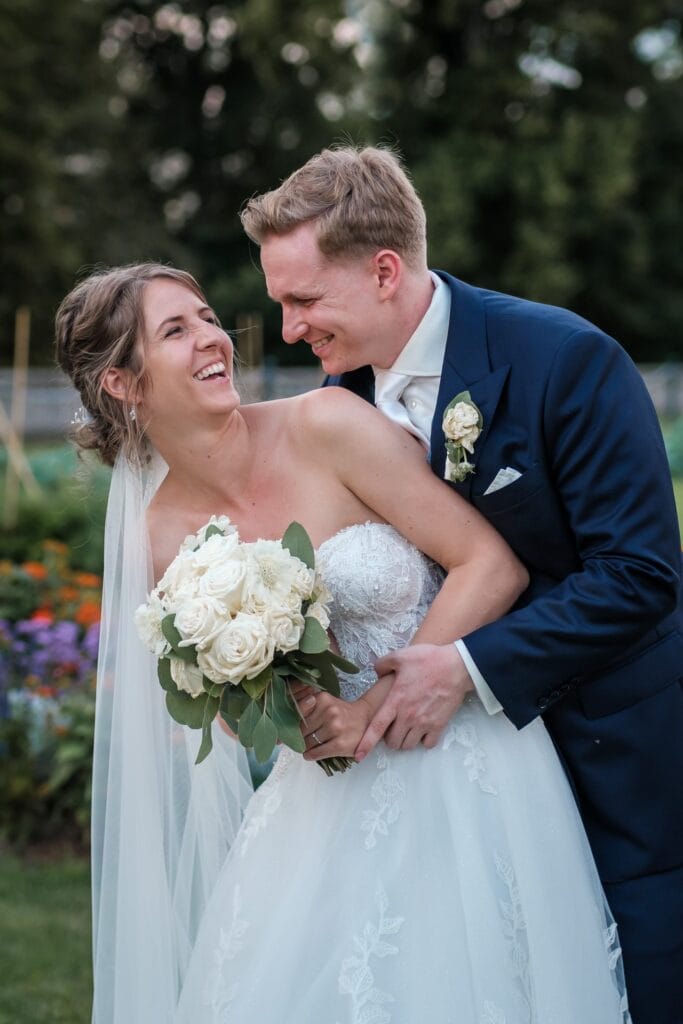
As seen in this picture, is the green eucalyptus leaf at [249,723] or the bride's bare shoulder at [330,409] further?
the bride's bare shoulder at [330,409]

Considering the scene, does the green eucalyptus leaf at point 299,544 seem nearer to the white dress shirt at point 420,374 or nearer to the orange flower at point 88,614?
the white dress shirt at point 420,374

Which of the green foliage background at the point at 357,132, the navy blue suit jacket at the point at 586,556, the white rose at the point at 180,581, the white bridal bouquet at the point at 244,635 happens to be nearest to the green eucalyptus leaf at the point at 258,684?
the white bridal bouquet at the point at 244,635

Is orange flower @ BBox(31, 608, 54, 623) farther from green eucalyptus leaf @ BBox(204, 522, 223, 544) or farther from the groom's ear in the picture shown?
the groom's ear

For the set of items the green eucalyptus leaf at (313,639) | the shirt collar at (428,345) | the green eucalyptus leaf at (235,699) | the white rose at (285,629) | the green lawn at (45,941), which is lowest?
the green lawn at (45,941)

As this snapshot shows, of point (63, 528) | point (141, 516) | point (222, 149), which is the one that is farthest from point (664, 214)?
point (141, 516)

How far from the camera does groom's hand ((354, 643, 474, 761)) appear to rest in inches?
106

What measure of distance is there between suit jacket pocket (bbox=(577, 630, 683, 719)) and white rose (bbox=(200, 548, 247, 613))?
2.75ft

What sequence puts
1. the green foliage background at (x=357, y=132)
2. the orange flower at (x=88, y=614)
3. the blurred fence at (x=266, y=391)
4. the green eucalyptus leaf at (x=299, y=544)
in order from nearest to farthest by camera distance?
1. the green eucalyptus leaf at (x=299, y=544)
2. the orange flower at (x=88, y=614)
3. the blurred fence at (x=266, y=391)
4. the green foliage background at (x=357, y=132)

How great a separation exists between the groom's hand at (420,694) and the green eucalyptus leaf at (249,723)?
298 mm

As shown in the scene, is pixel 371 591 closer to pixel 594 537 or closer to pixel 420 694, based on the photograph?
pixel 420 694

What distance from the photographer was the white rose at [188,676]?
254cm

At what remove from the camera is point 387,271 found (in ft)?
9.41

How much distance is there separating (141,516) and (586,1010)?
162 centimetres

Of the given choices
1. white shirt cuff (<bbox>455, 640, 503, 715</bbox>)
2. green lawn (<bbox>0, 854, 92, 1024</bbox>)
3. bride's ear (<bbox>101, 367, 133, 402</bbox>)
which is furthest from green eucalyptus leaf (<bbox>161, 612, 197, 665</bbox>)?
green lawn (<bbox>0, 854, 92, 1024</bbox>)
